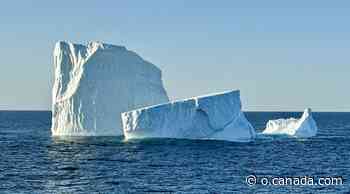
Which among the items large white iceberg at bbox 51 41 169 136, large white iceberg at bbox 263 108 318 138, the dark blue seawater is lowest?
the dark blue seawater

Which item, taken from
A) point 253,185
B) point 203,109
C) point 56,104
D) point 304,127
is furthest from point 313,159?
point 56,104

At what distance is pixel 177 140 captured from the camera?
6531 cm

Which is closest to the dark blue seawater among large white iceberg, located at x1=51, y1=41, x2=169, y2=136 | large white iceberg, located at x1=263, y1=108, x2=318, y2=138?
large white iceberg, located at x1=51, y1=41, x2=169, y2=136

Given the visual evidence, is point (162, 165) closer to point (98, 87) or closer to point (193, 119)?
→ point (193, 119)

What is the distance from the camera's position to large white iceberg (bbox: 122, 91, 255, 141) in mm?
60906

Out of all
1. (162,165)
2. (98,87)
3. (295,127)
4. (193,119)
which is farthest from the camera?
(295,127)

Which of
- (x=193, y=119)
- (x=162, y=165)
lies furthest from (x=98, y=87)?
(x=162, y=165)

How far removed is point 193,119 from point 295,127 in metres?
19.6

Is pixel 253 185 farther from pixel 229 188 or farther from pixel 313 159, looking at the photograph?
pixel 313 159

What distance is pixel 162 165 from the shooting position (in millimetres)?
45969

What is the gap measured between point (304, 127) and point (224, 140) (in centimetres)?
1406

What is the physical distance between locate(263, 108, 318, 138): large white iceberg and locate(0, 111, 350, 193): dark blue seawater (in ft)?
15.9

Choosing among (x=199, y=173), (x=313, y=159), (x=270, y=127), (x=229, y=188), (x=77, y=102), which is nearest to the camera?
(x=229, y=188)

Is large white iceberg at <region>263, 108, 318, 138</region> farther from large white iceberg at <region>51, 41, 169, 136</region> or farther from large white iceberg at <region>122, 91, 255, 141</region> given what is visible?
large white iceberg at <region>51, 41, 169, 136</region>
